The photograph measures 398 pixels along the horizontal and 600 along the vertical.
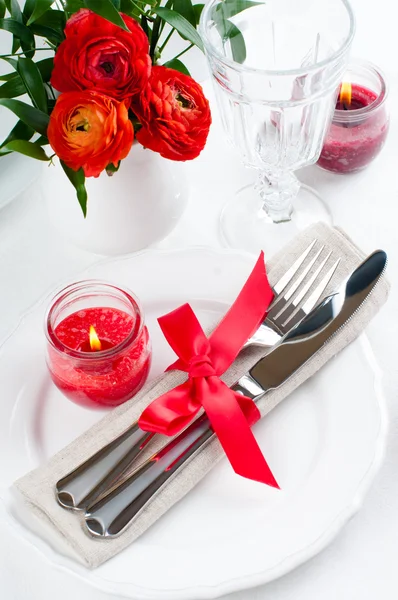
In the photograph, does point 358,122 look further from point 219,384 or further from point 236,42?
point 219,384

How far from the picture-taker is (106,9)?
579 millimetres

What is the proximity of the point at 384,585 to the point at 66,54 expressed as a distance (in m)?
0.50

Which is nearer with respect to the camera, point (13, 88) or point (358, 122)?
point (13, 88)

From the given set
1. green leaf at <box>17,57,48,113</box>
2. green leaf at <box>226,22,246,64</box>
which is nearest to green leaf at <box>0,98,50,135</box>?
green leaf at <box>17,57,48,113</box>

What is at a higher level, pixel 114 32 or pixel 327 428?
pixel 114 32

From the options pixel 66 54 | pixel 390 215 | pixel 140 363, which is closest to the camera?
pixel 66 54

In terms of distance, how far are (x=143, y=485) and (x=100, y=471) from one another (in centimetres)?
4

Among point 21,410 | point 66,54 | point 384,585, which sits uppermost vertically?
point 66,54

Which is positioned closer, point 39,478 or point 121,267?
point 39,478

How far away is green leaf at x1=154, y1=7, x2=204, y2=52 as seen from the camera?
0.64 metres

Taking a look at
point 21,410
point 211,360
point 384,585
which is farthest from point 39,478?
point 384,585

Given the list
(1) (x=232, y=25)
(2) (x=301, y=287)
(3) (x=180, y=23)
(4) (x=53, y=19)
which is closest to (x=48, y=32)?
(4) (x=53, y=19)

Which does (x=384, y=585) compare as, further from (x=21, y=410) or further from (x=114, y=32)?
(x=114, y=32)

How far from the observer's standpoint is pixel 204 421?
2.27 ft
